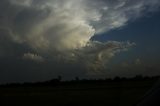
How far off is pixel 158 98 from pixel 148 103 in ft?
→ 0.48

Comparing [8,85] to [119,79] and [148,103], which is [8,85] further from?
[148,103]

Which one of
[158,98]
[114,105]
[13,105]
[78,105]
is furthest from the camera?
[13,105]

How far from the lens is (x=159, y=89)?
16.5 ft

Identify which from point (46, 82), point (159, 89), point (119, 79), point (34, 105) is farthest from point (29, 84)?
point (159, 89)

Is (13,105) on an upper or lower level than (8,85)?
lower

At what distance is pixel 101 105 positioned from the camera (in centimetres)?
3916

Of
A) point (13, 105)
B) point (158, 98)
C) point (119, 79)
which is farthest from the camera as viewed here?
point (119, 79)

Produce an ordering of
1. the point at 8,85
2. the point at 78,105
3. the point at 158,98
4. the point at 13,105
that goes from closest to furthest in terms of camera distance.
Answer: the point at 158,98, the point at 78,105, the point at 13,105, the point at 8,85

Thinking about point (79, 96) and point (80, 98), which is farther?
point (79, 96)

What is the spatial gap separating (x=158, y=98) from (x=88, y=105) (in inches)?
1423

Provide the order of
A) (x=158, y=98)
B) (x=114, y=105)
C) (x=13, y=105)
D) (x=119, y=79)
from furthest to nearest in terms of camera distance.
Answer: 1. (x=119, y=79)
2. (x=13, y=105)
3. (x=114, y=105)
4. (x=158, y=98)

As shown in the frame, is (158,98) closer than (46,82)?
Yes

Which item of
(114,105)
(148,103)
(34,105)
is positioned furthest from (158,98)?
(34,105)

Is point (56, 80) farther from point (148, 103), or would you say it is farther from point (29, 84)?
point (148, 103)
